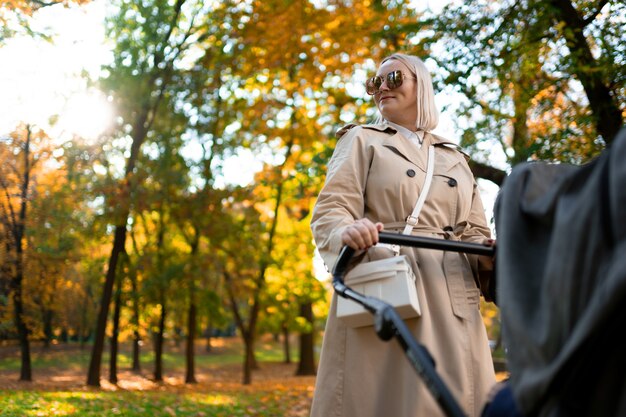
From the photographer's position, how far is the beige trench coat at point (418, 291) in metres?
2.47

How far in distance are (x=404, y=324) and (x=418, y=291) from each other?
2.55ft

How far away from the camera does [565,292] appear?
1.30 m

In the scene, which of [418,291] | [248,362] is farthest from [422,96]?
[248,362]

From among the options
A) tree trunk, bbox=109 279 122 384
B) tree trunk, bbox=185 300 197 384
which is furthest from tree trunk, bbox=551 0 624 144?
tree trunk, bbox=109 279 122 384

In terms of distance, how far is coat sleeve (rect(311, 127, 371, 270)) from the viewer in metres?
2.46

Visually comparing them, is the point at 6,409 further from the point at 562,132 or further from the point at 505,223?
the point at 505,223

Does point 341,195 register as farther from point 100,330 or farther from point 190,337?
point 190,337

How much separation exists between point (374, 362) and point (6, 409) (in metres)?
6.69

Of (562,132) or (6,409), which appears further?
(6,409)

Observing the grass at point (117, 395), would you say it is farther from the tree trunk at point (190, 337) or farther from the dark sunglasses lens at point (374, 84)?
the dark sunglasses lens at point (374, 84)

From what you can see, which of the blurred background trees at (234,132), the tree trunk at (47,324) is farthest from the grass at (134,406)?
the tree trunk at (47,324)

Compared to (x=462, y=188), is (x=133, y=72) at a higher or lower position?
higher

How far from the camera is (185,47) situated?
51.0 ft

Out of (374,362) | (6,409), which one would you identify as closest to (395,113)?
(374,362)
